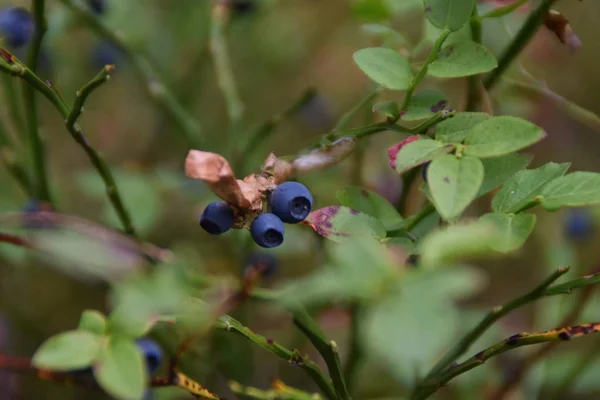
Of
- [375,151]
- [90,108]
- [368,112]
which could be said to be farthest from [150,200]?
[90,108]

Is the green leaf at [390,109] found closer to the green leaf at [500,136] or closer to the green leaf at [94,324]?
the green leaf at [500,136]

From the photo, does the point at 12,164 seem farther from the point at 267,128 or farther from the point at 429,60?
the point at 429,60

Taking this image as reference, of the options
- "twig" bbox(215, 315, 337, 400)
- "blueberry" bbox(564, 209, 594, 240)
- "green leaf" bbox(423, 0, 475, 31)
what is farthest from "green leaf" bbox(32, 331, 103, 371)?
"blueberry" bbox(564, 209, 594, 240)

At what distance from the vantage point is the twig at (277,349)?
2.39ft

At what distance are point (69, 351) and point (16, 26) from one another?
A: 893 millimetres

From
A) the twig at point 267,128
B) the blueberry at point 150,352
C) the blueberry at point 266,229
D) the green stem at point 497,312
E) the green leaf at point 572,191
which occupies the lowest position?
the green stem at point 497,312

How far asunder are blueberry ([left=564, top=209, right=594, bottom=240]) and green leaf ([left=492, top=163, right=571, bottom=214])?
958 mm

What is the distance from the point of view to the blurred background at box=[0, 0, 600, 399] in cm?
140

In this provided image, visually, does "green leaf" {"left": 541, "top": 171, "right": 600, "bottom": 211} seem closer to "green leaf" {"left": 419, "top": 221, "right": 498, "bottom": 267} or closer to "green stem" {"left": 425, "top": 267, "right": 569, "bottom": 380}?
"green stem" {"left": 425, "top": 267, "right": 569, "bottom": 380}

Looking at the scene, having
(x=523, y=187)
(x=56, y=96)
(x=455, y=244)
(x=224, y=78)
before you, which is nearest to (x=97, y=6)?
(x=224, y=78)

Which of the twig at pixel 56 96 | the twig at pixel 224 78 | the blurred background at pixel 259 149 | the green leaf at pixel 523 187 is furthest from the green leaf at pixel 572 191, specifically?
the twig at pixel 224 78

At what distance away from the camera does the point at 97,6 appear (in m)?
1.35

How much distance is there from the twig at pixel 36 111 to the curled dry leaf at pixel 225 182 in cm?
41

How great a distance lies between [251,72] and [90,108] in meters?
0.51
